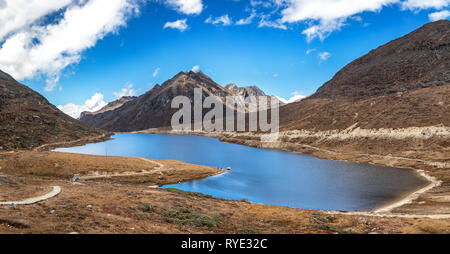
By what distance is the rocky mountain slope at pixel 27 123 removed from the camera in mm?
98312

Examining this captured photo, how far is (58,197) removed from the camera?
2595cm

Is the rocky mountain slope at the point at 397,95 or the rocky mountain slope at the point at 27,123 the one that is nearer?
the rocky mountain slope at the point at 27,123

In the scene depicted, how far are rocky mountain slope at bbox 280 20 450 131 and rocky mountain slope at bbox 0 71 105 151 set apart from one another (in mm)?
124222

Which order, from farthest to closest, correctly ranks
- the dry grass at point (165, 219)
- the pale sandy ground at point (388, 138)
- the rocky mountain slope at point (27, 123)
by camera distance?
the rocky mountain slope at point (27, 123), the pale sandy ground at point (388, 138), the dry grass at point (165, 219)

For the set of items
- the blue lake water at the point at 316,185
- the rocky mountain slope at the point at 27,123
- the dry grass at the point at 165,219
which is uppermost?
the rocky mountain slope at the point at 27,123

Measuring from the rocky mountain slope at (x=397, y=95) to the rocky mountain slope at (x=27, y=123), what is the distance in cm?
12422

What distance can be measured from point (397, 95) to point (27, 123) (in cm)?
17164

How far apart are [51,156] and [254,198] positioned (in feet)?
160

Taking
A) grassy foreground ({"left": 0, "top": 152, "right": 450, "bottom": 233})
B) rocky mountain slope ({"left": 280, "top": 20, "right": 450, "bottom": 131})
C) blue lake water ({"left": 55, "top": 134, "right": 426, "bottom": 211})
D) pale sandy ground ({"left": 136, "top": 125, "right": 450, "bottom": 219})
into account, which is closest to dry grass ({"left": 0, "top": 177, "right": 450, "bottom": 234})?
grassy foreground ({"left": 0, "top": 152, "right": 450, "bottom": 233})

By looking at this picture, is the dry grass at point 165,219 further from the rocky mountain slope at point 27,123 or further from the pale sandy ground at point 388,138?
the rocky mountain slope at point 27,123

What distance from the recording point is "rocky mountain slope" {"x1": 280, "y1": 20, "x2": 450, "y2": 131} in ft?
333

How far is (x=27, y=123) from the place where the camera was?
118688mm

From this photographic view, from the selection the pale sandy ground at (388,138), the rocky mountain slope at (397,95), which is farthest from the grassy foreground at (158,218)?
the rocky mountain slope at (397,95)

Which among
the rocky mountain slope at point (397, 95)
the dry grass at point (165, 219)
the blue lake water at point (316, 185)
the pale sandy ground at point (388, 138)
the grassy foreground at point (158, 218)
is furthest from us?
the rocky mountain slope at point (397, 95)
